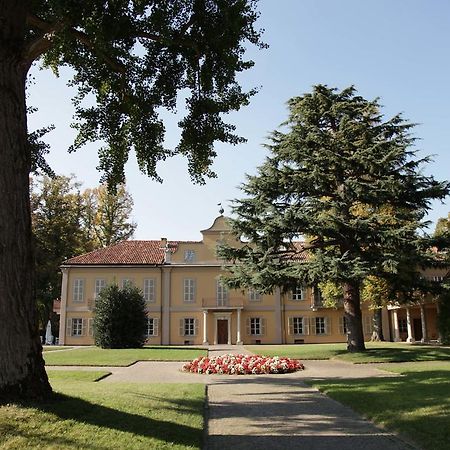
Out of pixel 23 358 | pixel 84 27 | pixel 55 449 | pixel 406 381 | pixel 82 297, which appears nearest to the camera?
pixel 55 449

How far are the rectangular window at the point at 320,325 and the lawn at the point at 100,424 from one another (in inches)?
1342

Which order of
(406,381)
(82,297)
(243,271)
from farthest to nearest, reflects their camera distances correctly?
1. (82,297)
2. (243,271)
3. (406,381)

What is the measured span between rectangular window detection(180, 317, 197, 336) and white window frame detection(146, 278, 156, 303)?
3111mm

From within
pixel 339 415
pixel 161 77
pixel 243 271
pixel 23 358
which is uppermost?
pixel 161 77

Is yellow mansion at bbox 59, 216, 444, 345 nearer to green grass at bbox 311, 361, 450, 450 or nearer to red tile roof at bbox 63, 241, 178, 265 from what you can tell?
red tile roof at bbox 63, 241, 178, 265

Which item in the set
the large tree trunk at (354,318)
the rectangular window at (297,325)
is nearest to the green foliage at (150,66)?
the large tree trunk at (354,318)

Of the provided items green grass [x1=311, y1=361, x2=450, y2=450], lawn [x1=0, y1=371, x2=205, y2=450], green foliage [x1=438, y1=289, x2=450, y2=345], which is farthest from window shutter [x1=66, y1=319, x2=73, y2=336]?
lawn [x1=0, y1=371, x2=205, y2=450]

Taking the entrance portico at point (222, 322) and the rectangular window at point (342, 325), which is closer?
the entrance portico at point (222, 322)

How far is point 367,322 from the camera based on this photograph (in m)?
41.8

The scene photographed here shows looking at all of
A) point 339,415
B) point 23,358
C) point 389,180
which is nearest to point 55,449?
Result: point 23,358

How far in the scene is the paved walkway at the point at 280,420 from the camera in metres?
6.14

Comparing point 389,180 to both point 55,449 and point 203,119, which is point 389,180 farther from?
point 55,449

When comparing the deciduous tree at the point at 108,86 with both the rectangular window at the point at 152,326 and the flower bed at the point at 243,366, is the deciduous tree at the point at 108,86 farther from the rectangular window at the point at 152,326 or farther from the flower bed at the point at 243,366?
the rectangular window at the point at 152,326

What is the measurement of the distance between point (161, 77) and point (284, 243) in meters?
12.9
